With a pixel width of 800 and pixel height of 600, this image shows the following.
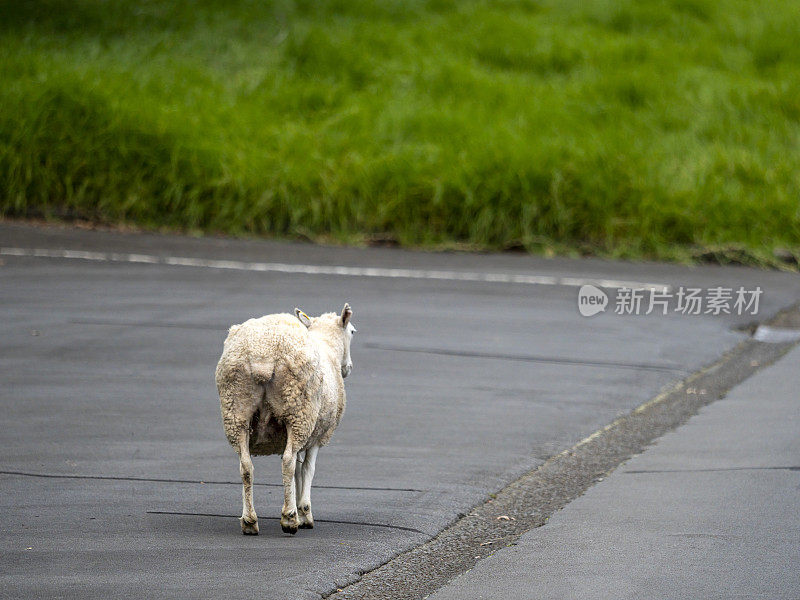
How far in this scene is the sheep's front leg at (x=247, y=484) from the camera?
5402 millimetres

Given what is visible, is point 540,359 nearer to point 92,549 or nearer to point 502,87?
point 92,549

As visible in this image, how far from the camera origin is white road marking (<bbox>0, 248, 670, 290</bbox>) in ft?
50.4

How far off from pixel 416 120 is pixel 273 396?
1651 centimetres

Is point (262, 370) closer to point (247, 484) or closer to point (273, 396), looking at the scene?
point (273, 396)

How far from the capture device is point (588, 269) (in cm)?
1648

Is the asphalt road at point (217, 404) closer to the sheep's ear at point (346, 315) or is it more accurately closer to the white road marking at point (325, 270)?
the white road marking at point (325, 270)

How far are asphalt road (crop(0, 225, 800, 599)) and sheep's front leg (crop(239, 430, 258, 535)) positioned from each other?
3.8 inches

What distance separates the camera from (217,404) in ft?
29.8

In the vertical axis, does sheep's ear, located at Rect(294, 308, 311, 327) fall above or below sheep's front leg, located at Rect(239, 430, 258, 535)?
above

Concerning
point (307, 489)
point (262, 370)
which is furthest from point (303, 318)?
point (307, 489)

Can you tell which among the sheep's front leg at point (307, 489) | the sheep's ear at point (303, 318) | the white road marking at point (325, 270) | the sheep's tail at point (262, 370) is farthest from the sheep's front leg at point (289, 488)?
the white road marking at point (325, 270)

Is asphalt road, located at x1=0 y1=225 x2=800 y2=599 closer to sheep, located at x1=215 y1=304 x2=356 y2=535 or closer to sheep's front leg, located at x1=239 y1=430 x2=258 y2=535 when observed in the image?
sheep's front leg, located at x1=239 y1=430 x2=258 y2=535

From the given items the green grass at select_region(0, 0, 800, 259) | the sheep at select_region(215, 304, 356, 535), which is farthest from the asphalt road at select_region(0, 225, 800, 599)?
the green grass at select_region(0, 0, 800, 259)

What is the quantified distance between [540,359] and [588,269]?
18.4ft
